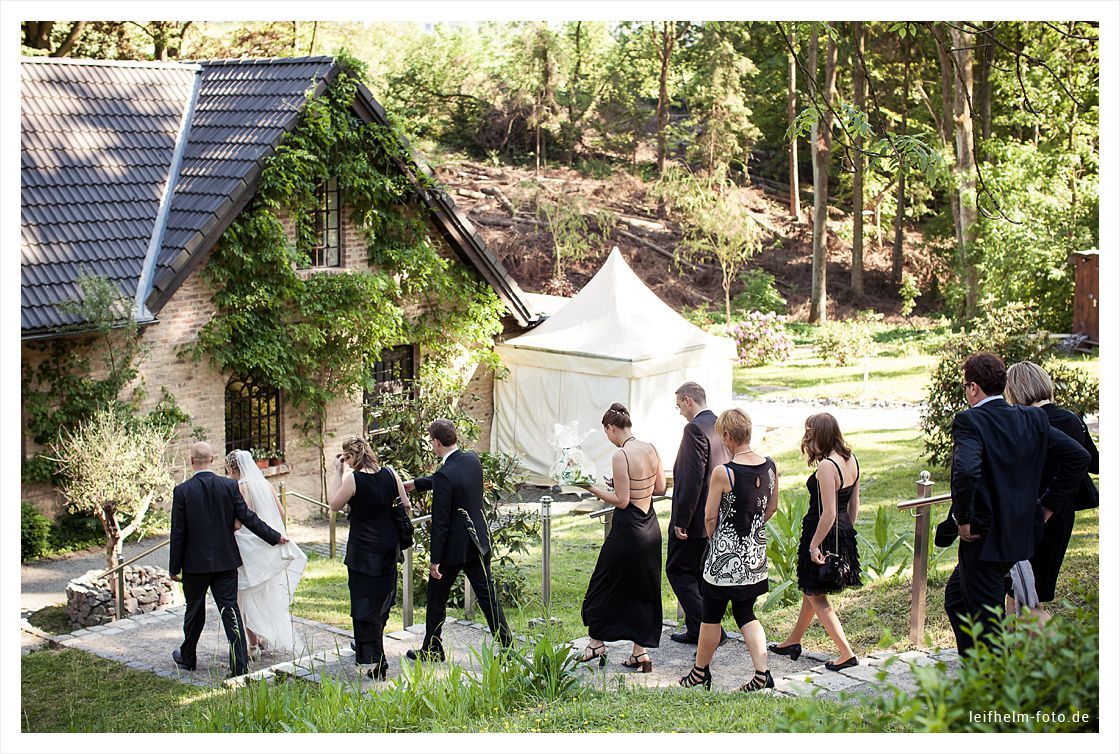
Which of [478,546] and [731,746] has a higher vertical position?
[478,546]

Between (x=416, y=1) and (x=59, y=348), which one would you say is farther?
(x=59, y=348)

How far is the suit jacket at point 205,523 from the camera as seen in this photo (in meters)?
8.35

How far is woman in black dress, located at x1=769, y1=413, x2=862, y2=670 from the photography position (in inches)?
280

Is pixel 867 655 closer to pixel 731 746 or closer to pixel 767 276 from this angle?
pixel 731 746

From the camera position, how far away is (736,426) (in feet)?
22.7

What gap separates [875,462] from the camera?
57.7 ft

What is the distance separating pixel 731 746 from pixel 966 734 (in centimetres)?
132

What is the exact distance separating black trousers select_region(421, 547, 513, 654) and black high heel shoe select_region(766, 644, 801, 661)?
1790 mm

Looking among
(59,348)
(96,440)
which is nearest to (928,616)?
(96,440)

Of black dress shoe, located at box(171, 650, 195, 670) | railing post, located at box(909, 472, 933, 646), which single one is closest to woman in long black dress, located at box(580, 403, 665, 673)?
railing post, located at box(909, 472, 933, 646)

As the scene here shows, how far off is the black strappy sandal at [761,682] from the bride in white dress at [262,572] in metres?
3.57

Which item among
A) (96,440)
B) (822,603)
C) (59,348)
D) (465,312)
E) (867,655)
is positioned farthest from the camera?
(465,312)

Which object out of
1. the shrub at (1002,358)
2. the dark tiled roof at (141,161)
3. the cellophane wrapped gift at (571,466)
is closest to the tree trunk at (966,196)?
the shrub at (1002,358)

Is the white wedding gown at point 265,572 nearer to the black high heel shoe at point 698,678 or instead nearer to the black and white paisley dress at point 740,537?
the black high heel shoe at point 698,678
